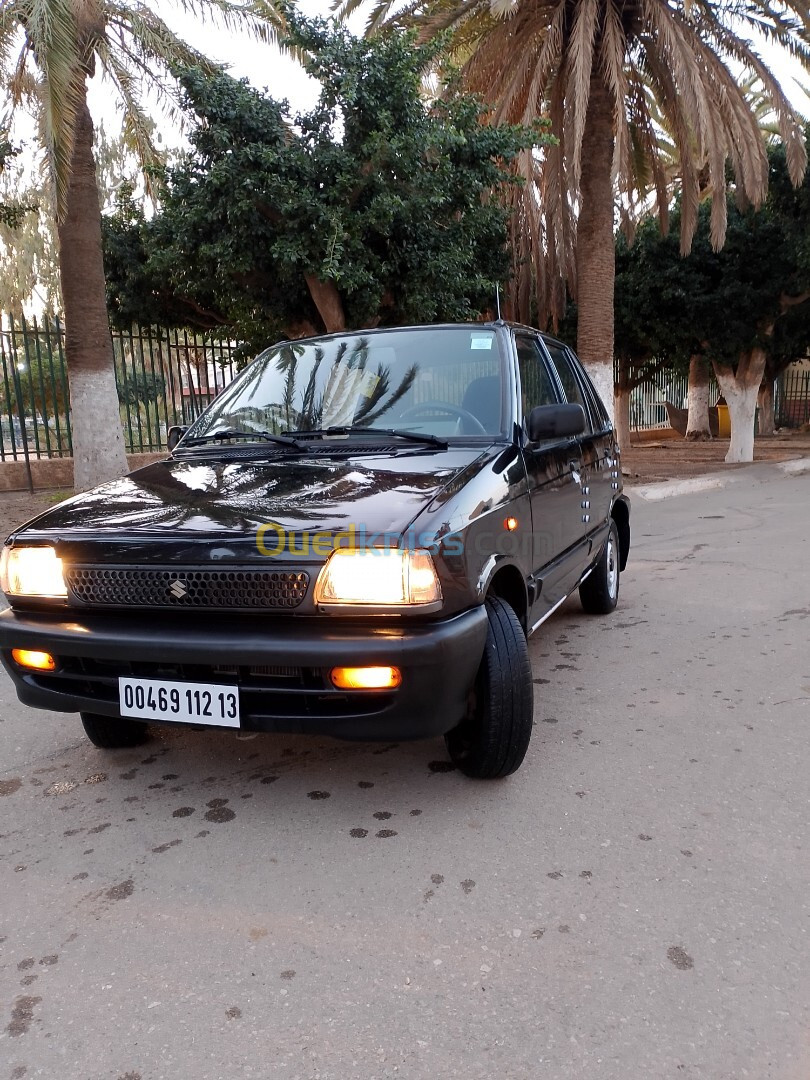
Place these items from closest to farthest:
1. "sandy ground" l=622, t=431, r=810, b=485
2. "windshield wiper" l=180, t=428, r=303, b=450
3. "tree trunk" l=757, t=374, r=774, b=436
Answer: "windshield wiper" l=180, t=428, r=303, b=450, "sandy ground" l=622, t=431, r=810, b=485, "tree trunk" l=757, t=374, r=774, b=436

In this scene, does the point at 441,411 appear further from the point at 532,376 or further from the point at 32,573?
the point at 32,573

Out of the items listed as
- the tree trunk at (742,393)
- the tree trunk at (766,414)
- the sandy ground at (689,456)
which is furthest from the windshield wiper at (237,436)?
the tree trunk at (766,414)

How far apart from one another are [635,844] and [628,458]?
16967mm

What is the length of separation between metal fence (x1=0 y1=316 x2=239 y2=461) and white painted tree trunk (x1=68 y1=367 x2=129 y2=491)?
195 centimetres

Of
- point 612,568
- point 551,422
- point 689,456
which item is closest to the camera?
point 551,422

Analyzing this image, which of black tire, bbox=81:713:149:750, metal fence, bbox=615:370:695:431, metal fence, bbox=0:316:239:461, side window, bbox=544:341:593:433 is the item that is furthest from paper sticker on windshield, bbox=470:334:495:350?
metal fence, bbox=615:370:695:431

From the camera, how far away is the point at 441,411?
11.9ft

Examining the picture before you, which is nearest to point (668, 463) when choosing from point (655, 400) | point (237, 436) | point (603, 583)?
point (655, 400)

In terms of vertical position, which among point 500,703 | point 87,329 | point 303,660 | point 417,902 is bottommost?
point 417,902

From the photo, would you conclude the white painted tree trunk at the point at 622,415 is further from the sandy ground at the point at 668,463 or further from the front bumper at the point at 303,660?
the front bumper at the point at 303,660

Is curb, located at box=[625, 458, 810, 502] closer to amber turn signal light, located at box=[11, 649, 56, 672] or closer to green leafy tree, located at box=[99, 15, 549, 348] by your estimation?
green leafy tree, located at box=[99, 15, 549, 348]

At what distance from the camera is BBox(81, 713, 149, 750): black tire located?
345 centimetres

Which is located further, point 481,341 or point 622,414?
point 622,414

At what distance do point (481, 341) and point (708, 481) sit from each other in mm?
10763
